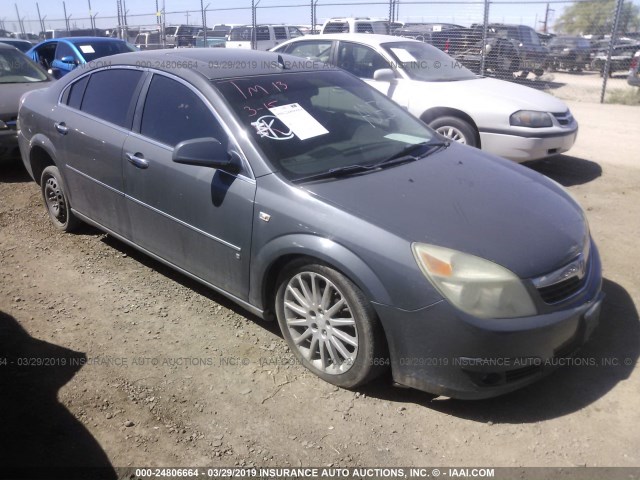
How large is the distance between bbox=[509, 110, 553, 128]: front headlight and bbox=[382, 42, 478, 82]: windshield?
127 cm

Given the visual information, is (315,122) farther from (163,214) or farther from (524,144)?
(524,144)

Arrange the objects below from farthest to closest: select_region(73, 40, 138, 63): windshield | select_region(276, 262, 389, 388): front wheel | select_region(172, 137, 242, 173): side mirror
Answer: select_region(73, 40, 138, 63): windshield, select_region(172, 137, 242, 173): side mirror, select_region(276, 262, 389, 388): front wheel

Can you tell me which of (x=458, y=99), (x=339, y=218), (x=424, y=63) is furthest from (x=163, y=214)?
(x=424, y=63)

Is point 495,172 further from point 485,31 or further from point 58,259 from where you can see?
point 485,31

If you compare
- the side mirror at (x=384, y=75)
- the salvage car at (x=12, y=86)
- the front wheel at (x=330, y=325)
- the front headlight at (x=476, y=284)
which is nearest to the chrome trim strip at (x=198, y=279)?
the front wheel at (x=330, y=325)

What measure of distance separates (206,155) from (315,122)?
2.51 ft

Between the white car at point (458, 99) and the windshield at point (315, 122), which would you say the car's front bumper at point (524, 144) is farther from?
the windshield at point (315, 122)

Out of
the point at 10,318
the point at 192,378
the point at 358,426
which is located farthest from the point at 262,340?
the point at 10,318

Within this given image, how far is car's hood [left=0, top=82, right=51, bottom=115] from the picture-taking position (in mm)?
7027

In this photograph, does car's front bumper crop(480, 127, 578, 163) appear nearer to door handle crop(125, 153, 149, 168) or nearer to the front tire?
door handle crop(125, 153, 149, 168)

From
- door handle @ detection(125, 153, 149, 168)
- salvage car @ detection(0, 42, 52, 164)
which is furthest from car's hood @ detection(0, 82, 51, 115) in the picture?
door handle @ detection(125, 153, 149, 168)

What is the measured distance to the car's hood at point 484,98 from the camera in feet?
22.0

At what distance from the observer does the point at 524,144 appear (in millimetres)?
6539

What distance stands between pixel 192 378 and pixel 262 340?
53 cm
